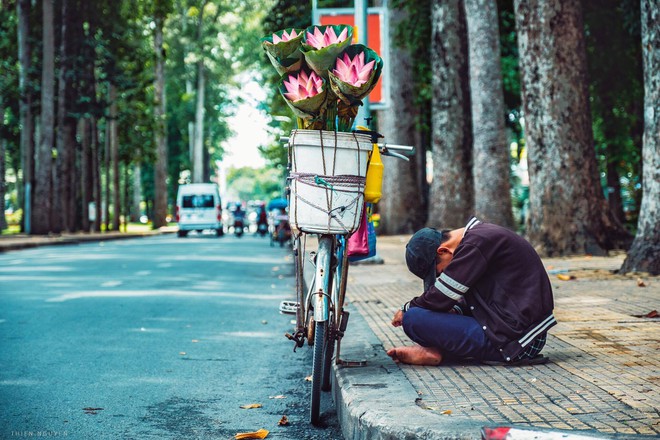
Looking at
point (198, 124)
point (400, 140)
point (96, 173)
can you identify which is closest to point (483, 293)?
point (400, 140)

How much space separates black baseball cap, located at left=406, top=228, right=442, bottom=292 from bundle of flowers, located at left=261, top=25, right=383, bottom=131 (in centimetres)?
74

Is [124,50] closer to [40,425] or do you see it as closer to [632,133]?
[632,133]

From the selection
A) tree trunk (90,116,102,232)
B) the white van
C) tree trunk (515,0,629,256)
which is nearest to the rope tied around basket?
tree trunk (515,0,629,256)

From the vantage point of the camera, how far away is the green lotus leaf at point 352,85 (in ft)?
17.0

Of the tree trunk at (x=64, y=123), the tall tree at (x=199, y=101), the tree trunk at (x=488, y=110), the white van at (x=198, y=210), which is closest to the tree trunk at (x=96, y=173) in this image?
the tree trunk at (x=64, y=123)

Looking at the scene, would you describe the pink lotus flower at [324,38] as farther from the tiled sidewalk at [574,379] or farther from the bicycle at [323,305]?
the tiled sidewalk at [574,379]

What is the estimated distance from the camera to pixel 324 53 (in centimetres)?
520

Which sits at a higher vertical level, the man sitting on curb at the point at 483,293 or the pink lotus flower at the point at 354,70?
the pink lotus flower at the point at 354,70

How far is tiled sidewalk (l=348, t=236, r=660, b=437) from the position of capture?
13.7ft

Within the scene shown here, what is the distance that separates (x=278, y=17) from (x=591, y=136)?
55.9 feet

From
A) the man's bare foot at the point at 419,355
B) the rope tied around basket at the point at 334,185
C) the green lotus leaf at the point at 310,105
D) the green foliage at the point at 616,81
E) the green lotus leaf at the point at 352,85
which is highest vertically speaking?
the green foliage at the point at 616,81

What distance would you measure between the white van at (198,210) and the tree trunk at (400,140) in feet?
53.0

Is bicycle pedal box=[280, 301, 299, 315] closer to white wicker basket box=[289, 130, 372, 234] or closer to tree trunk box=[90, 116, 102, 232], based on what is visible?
white wicker basket box=[289, 130, 372, 234]

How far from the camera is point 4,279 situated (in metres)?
14.2
